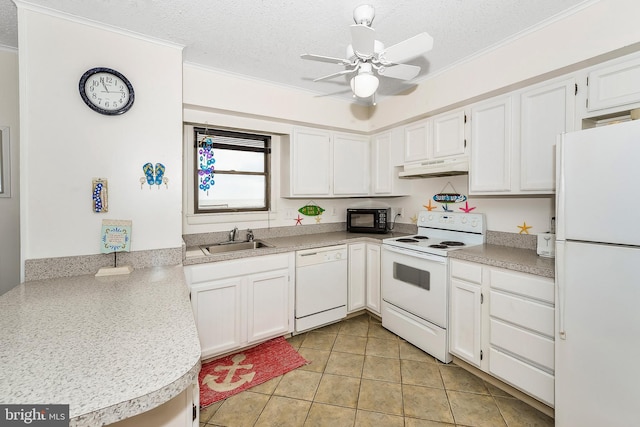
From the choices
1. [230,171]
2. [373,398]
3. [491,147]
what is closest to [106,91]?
[230,171]

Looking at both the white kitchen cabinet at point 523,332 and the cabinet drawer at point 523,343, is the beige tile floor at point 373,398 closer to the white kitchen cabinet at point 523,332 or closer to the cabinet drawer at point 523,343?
the white kitchen cabinet at point 523,332

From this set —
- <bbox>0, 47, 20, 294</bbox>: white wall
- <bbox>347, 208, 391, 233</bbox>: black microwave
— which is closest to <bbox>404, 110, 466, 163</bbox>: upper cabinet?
<bbox>347, 208, 391, 233</bbox>: black microwave

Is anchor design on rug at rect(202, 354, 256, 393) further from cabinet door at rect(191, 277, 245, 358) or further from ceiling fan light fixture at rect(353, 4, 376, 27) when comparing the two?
ceiling fan light fixture at rect(353, 4, 376, 27)

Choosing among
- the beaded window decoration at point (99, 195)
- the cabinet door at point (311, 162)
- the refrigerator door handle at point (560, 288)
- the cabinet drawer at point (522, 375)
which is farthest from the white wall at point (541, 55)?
the beaded window decoration at point (99, 195)

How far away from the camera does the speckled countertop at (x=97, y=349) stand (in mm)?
657

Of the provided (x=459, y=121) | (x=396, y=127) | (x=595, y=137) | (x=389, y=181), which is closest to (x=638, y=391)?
(x=595, y=137)

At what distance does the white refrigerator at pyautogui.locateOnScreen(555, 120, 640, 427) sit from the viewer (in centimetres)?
124

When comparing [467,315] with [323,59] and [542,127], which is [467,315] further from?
[323,59]

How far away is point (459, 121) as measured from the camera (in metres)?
2.45

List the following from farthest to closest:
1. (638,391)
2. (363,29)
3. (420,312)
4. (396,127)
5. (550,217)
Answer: (396,127), (420,312), (550,217), (363,29), (638,391)

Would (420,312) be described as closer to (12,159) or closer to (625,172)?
(625,172)

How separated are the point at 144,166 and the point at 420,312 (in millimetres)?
2542

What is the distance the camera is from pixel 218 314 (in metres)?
2.24

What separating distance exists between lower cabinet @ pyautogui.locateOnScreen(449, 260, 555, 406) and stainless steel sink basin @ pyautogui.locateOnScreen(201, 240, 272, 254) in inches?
69.7
